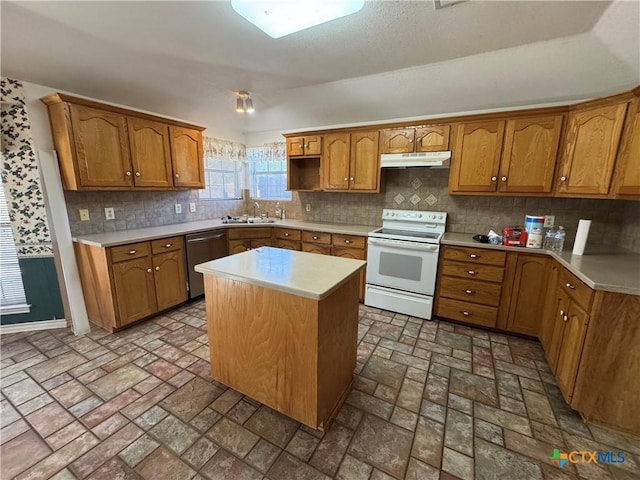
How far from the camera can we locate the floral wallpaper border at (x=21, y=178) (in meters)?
2.32

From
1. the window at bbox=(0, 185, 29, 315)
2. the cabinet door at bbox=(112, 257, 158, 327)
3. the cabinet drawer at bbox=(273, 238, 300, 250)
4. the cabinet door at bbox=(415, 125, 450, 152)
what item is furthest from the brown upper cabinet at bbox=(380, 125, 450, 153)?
the window at bbox=(0, 185, 29, 315)

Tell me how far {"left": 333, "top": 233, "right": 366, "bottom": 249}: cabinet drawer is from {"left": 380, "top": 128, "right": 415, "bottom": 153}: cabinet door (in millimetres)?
1113

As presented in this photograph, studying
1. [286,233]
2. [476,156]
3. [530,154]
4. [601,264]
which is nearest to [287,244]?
[286,233]

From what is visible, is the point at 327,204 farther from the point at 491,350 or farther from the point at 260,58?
the point at 491,350

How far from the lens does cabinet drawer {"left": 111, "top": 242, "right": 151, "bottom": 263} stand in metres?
2.55

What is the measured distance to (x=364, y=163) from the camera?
11.2 feet

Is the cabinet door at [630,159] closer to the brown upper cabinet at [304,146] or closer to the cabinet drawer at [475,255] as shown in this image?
the cabinet drawer at [475,255]

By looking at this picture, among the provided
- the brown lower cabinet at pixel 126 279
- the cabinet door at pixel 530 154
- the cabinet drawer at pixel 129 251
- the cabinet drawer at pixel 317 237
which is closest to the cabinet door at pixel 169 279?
the brown lower cabinet at pixel 126 279

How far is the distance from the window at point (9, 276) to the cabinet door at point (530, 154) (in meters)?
4.82

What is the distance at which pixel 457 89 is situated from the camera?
2701mm

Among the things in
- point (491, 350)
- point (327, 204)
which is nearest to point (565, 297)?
point (491, 350)

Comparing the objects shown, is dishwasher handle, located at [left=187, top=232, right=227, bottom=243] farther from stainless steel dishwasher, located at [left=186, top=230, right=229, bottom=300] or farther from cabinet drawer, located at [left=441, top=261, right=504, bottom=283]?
cabinet drawer, located at [left=441, top=261, right=504, bottom=283]

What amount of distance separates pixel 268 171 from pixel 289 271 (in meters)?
3.27

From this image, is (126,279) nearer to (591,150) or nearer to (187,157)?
(187,157)
